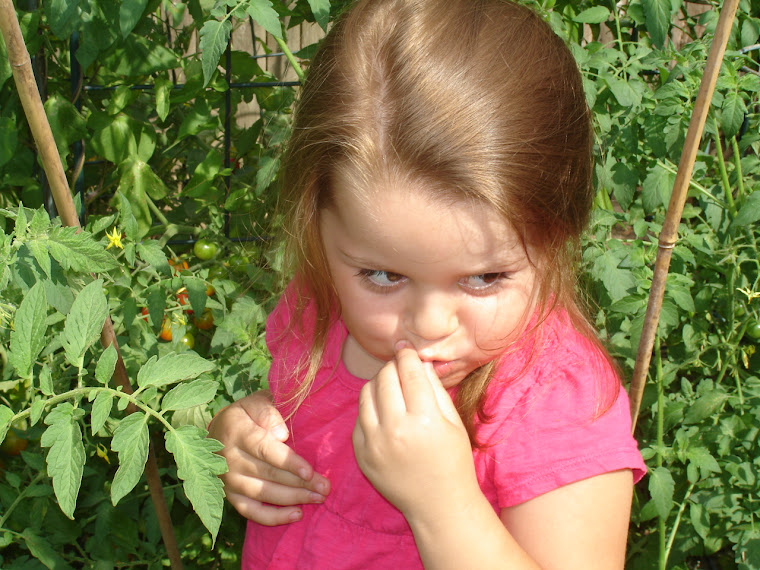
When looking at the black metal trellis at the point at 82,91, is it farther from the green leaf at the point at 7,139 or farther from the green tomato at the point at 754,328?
the green tomato at the point at 754,328

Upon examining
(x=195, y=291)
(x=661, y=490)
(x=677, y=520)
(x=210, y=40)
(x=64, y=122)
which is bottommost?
(x=677, y=520)

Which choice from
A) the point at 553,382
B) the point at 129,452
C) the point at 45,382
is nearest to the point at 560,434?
the point at 553,382

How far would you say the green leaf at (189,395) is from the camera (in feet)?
3.01

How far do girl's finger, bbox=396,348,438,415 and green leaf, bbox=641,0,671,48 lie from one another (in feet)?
3.62

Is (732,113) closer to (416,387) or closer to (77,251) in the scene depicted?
(416,387)

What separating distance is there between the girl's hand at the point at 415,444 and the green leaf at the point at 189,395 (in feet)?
0.63

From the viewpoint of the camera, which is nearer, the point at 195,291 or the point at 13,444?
the point at 195,291

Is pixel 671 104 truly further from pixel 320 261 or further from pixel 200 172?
pixel 200 172

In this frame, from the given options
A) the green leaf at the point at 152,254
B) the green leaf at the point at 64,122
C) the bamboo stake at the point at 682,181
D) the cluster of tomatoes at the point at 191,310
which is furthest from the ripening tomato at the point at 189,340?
the bamboo stake at the point at 682,181

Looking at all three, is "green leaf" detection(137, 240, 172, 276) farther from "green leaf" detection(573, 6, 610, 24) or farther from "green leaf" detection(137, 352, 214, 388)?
"green leaf" detection(573, 6, 610, 24)

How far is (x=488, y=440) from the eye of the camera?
102 centimetres

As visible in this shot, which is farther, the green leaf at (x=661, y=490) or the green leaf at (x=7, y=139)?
the green leaf at (x=7, y=139)

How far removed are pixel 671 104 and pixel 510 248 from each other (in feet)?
2.68

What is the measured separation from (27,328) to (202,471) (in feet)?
0.84
